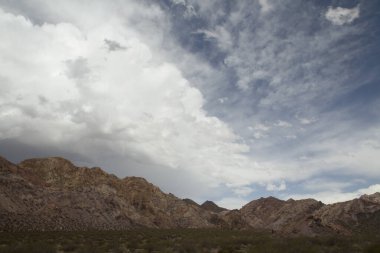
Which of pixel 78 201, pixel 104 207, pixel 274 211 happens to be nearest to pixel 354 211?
pixel 104 207

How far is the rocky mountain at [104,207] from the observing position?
5944 cm

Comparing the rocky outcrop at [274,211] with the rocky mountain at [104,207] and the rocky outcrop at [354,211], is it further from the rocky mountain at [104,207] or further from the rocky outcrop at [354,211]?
the rocky outcrop at [354,211]

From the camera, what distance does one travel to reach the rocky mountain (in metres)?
59.4

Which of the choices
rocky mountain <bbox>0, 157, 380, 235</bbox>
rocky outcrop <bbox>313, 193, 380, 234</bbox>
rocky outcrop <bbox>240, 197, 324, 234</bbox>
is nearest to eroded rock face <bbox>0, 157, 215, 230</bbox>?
rocky mountain <bbox>0, 157, 380, 235</bbox>

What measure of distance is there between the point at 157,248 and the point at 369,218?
72.6m

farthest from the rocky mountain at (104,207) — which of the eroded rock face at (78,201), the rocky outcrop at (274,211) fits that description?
the rocky outcrop at (274,211)

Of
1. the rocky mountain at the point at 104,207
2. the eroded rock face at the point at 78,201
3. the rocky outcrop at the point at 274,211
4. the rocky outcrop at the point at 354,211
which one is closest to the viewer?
the rocky mountain at the point at 104,207

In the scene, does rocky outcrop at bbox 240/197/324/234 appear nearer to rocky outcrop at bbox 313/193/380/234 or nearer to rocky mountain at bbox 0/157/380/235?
rocky mountain at bbox 0/157/380/235

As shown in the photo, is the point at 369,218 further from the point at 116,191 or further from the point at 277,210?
the point at 277,210

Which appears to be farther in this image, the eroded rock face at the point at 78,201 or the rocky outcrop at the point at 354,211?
the rocky outcrop at the point at 354,211

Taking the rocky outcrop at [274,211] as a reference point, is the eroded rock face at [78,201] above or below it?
below

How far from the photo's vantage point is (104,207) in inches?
3354

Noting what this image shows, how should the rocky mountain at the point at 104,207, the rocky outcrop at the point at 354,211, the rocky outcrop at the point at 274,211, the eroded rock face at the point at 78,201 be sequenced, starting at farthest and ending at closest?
the rocky outcrop at the point at 274,211
the rocky outcrop at the point at 354,211
the eroded rock face at the point at 78,201
the rocky mountain at the point at 104,207

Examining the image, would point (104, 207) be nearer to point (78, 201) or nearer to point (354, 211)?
point (78, 201)
